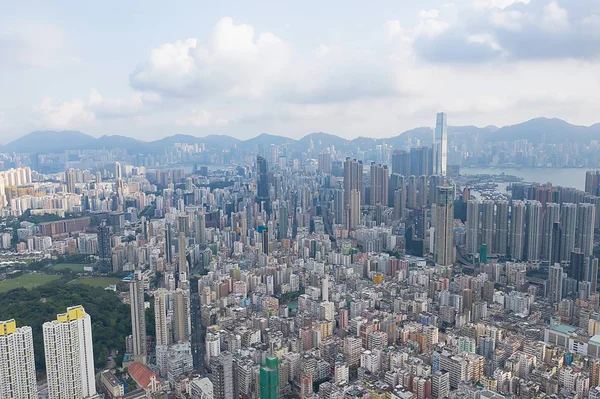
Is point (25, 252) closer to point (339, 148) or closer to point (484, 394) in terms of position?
point (484, 394)

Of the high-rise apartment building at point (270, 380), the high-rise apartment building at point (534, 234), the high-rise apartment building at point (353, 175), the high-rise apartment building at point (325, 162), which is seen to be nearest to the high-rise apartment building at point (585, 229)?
the high-rise apartment building at point (534, 234)

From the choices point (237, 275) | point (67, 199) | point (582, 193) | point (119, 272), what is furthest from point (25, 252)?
point (582, 193)

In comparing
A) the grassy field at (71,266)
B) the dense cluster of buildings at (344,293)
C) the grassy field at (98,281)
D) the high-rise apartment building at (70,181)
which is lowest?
the grassy field at (98,281)

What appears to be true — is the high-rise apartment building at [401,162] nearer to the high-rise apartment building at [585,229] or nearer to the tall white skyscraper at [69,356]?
the high-rise apartment building at [585,229]

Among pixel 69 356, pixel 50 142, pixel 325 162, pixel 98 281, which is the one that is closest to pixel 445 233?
pixel 98 281

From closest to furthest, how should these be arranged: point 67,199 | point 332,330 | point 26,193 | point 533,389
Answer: point 533,389 → point 332,330 → point 67,199 → point 26,193

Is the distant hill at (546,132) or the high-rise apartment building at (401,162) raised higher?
the distant hill at (546,132)

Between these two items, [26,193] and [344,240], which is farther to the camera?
[26,193]
